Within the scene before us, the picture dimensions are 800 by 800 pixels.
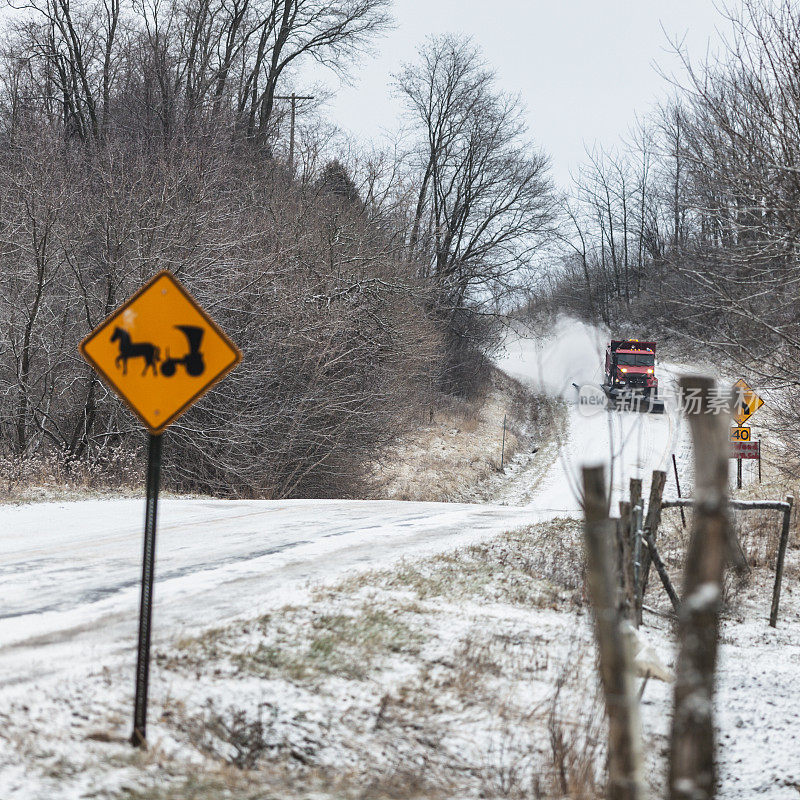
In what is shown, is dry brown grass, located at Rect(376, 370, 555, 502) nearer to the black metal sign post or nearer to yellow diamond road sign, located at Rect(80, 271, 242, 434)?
yellow diamond road sign, located at Rect(80, 271, 242, 434)

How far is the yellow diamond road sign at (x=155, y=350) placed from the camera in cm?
442

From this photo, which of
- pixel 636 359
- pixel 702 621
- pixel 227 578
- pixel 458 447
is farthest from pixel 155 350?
pixel 636 359

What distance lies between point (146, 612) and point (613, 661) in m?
2.85

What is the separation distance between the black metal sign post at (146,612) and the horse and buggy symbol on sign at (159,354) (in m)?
0.37

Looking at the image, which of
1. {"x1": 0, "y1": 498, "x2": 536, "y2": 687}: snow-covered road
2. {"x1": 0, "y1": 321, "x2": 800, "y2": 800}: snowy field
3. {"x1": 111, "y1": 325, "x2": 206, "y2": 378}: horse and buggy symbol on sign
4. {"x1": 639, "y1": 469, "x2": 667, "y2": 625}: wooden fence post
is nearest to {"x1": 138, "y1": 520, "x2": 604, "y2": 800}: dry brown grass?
{"x1": 0, "y1": 321, "x2": 800, "y2": 800}: snowy field

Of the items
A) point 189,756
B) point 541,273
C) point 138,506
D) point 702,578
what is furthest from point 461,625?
point 541,273

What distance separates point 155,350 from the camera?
4.45 metres

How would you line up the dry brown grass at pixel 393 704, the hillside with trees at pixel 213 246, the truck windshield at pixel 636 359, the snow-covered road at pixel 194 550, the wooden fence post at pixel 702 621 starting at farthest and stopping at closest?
the truck windshield at pixel 636 359 → the hillside with trees at pixel 213 246 → the snow-covered road at pixel 194 550 → the dry brown grass at pixel 393 704 → the wooden fence post at pixel 702 621

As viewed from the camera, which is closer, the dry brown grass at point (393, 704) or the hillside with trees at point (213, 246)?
the dry brown grass at point (393, 704)

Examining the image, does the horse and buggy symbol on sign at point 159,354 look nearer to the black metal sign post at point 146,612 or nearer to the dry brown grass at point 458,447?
the black metal sign post at point 146,612

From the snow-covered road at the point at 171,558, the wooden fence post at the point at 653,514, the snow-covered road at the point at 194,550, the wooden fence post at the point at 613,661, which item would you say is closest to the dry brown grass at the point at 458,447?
the snow-covered road at the point at 171,558

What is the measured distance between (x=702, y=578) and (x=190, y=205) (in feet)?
62.8

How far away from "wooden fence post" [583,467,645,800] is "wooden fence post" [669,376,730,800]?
0.54 ft

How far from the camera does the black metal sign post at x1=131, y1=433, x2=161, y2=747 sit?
4.18 metres
